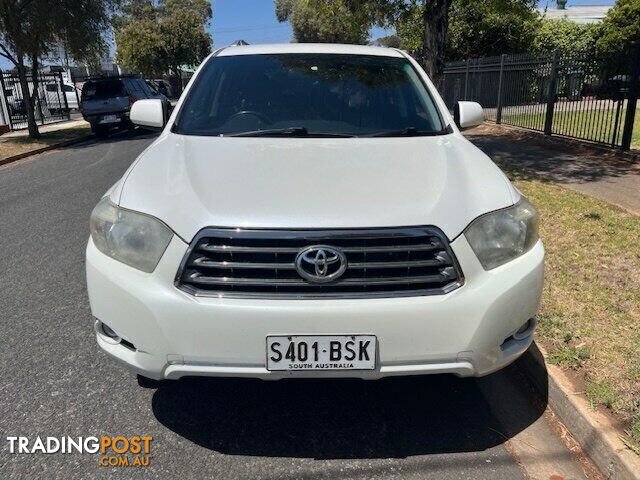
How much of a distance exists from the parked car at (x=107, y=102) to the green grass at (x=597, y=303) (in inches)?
548

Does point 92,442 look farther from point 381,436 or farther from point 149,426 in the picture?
point 381,436

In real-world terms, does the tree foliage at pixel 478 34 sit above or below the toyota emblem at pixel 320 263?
above

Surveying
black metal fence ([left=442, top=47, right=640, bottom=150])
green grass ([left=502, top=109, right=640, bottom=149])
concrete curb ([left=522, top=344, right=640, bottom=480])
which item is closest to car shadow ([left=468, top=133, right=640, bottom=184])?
Result: black metal fence ([left=442, top=47, right=640, bottom=150])

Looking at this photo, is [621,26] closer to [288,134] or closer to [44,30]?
[44,30]

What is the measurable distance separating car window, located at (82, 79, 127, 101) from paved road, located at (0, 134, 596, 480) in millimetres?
14244

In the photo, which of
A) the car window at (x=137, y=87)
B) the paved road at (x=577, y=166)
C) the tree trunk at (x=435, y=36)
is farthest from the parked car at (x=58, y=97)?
the paved road at (x=577, y=166)

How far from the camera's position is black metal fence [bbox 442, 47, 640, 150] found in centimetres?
940

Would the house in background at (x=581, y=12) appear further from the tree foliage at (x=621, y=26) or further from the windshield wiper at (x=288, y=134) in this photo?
the windshield wiper at (x=288, y=134)

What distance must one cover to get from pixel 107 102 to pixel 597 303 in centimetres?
1575

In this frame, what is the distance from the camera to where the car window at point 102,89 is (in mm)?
16312

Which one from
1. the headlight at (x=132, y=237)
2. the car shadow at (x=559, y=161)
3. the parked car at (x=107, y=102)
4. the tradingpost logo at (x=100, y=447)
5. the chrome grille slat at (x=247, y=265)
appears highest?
the headlight at (x=132, y=237)

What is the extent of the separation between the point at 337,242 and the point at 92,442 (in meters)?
1.50

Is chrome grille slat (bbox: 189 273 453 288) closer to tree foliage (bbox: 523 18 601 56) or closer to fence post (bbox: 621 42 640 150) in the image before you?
fence post (bbox: 621 42 640 150)

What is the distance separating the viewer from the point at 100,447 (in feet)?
8.08
